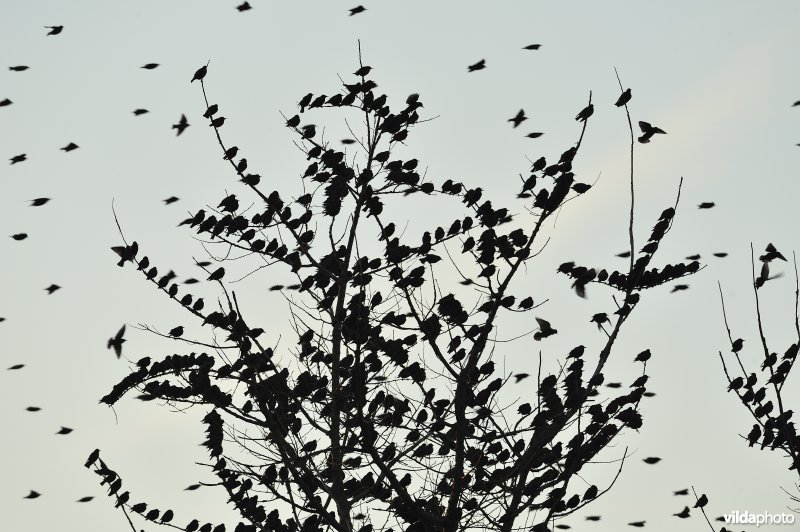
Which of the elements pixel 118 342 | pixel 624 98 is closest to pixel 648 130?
pixel 624 98

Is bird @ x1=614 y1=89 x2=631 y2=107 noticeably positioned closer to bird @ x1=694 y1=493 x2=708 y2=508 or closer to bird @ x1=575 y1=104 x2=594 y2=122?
bird @ x1=575 y1=104 x2=594 y2=122

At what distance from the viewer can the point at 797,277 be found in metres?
8.16

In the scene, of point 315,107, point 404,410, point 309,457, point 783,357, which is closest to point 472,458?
point 404,410

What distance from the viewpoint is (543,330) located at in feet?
27.0

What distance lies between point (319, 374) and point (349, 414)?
605 millimetres

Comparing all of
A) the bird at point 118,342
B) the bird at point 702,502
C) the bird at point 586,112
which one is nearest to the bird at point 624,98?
the bird at point 586,112

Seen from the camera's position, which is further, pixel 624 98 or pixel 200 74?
pixel 200 74

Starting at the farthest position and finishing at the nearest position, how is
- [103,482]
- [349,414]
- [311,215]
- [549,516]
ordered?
[311,215]
[103,482]
[349,414]
[549,516]

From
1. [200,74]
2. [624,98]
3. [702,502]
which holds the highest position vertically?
[200,74]

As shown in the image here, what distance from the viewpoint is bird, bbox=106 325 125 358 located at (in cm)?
918

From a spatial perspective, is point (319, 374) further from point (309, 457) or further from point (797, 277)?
point (797, 277)

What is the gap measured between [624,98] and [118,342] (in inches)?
208

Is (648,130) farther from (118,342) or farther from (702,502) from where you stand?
(118,342)

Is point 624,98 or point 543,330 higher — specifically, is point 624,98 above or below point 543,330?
above
